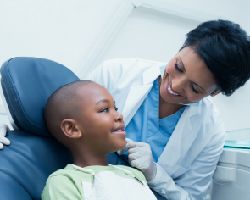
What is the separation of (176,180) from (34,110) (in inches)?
25.2

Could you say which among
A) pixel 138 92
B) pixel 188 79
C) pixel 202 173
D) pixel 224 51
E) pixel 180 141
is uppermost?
pixel 224 51

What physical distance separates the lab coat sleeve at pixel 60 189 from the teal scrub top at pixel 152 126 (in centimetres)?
42

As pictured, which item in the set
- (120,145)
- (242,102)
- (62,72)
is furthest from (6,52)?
(242,102)

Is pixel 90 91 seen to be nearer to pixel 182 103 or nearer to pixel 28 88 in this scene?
pixel 28 88

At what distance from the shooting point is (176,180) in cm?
128

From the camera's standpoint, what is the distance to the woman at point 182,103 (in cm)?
107

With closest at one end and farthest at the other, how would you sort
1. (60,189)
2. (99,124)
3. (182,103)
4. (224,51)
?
(60,189) → (99,124) → (224,51) → (182,103)

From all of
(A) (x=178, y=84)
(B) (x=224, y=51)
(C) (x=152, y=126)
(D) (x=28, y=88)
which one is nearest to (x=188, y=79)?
(A) (x=178, y=84)

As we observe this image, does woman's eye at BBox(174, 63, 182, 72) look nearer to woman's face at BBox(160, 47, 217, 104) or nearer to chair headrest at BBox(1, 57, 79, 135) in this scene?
woman's face at BBox(160, 47, 217, 104)

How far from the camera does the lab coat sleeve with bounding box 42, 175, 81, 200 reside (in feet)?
2.59

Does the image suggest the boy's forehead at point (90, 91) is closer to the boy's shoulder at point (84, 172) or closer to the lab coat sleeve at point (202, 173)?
the boy's shoulder at point (84, 172)

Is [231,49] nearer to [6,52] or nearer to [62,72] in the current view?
[62,72]

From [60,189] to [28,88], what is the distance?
0.31 m

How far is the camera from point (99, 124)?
3.04 feet
